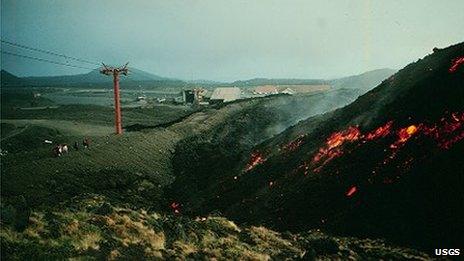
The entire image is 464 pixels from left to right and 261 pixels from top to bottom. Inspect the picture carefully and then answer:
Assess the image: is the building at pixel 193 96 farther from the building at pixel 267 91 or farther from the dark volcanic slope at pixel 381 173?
the dark volcanic slope at pixel 381 173

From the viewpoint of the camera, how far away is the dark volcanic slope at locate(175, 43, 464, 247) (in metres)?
15.8

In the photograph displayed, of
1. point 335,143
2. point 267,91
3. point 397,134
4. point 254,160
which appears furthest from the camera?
point 267,91

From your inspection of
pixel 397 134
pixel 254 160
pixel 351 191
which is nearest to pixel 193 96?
pixel 254 160

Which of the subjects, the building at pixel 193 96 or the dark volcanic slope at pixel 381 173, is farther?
the building at pixel 193 96

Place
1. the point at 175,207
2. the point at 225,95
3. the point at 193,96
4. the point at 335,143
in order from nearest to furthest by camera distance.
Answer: the point at 335,143, the point at 175,207, the point at 225,95, the point at 193,96

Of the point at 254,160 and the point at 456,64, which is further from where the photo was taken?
the point at 254,160

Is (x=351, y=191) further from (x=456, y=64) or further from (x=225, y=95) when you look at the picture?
(x=225, y=95)

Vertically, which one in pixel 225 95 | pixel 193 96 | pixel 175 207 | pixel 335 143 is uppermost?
pixel 225 95

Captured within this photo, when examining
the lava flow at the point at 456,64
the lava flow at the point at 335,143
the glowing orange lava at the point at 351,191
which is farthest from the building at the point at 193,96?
the glowing orange lava at the point at 351,191

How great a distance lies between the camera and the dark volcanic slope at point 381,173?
15812mm

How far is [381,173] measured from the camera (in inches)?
733

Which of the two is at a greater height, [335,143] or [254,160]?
[335,143]

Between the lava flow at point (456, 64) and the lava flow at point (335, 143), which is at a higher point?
the lava flow at point (456, 64)

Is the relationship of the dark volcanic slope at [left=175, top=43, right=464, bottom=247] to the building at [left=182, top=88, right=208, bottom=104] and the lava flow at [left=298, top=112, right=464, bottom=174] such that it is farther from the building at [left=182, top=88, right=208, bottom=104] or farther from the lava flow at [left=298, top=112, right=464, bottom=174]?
the building at [left=182, top=88, right=208, bottom=104]
